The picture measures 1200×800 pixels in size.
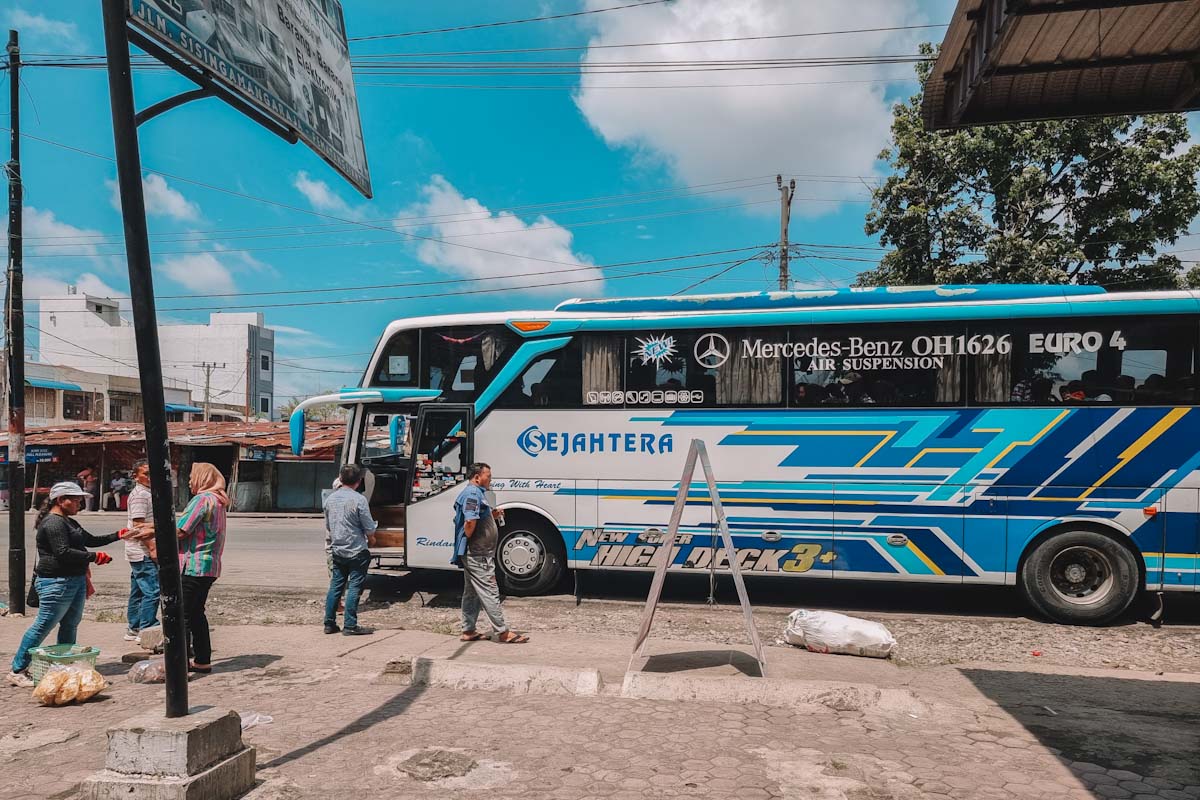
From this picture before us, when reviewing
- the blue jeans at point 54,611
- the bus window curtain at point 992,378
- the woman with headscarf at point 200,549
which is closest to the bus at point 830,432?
the bus window curtain at point 992,378

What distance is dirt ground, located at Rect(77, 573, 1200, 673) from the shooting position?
7.79m

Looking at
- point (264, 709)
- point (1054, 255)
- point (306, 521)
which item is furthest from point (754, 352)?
point (306, 521)

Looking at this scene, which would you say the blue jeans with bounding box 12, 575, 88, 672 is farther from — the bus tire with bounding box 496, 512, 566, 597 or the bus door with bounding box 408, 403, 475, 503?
the bus tire with bounding box 496, 512, 566, 597

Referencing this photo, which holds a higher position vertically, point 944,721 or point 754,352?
point 754,352

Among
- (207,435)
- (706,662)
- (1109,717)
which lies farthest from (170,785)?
(207,435)

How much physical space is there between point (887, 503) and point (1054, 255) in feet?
36.1

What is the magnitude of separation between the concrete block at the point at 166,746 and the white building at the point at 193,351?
5943cm

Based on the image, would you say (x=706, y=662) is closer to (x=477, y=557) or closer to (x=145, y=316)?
(x=477, y=557)

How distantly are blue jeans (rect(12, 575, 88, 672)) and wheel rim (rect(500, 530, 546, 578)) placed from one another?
4.88 metres

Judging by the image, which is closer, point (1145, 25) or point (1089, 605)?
point (1145, 25)

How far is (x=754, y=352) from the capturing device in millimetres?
9523

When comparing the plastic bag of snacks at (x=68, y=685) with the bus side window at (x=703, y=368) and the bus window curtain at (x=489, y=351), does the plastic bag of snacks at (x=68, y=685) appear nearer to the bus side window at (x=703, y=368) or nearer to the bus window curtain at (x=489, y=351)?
the bus window curtain at (x=489, y=351)

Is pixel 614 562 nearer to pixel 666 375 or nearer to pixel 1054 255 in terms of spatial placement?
pixel 666 375

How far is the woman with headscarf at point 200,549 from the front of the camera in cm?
646
